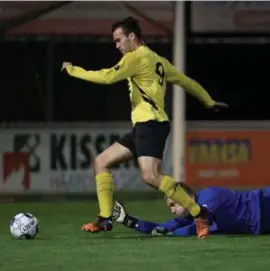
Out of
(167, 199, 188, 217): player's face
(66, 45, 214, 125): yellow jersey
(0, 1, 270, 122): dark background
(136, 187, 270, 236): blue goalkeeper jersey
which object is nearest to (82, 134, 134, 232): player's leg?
(66, 45, 214, 125): yellow jersey

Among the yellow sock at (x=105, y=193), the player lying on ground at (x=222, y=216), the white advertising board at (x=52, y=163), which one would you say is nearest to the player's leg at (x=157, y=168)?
the player lying on ground at (x=222, y=216)

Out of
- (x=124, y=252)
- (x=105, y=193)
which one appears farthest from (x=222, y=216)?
(x=124, y=252)

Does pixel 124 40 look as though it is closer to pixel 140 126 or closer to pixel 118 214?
pixel 140 126

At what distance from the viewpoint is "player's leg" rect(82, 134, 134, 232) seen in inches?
382

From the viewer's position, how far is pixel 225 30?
16484 millimetres

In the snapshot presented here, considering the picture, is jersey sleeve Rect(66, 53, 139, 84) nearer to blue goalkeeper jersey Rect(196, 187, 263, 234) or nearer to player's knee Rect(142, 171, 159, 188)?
player's knee Rect(142, 171, 159, 188)

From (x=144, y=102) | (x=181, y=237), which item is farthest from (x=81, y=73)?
(x=181, y=237)

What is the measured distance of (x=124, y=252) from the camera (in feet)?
28.1

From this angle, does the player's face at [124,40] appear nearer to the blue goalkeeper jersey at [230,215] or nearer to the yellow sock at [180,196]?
the yellow sock at [180,196]

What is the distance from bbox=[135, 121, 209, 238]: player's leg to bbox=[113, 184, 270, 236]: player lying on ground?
0.22 meters

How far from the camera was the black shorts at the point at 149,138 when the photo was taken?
31.4 ft

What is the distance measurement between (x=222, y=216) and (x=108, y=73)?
63.6 inches

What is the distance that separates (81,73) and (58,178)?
21.4 ft

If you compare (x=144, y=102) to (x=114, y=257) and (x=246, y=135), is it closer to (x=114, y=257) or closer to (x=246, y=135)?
(x=114, y=257)
